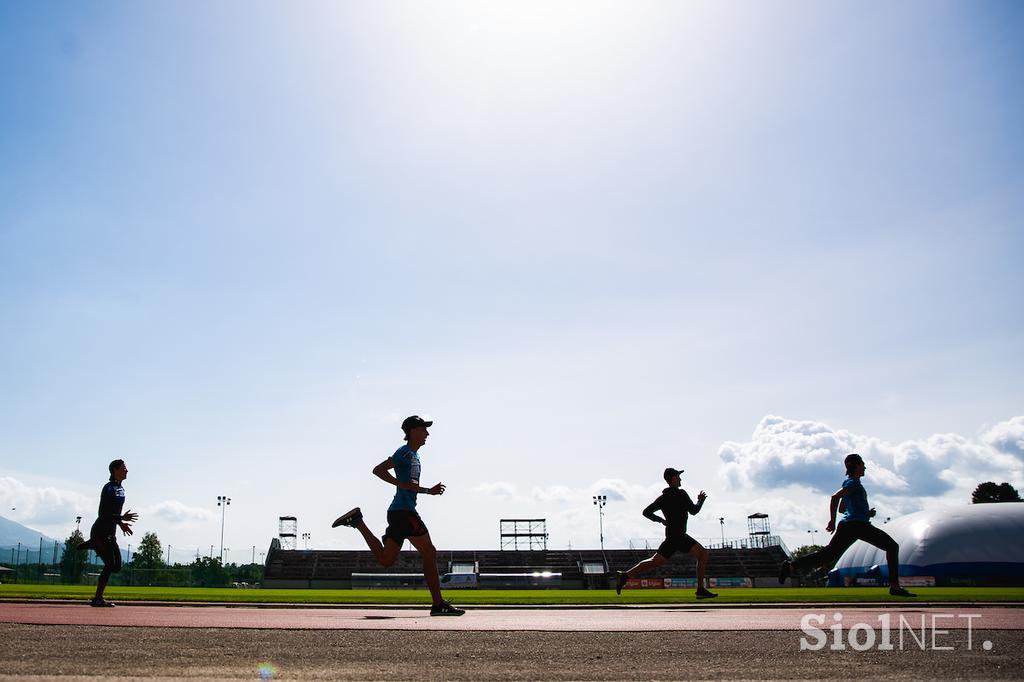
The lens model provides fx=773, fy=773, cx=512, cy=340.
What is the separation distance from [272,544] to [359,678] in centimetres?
8469

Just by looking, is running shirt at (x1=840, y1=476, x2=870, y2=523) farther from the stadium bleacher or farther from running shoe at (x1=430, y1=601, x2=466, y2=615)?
the stadium bleacher

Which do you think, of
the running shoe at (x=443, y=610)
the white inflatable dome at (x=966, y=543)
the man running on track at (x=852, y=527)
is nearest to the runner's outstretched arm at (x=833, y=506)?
the man running on track at (x=852, y=527)

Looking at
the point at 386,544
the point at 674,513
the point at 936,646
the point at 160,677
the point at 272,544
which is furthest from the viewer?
the point at 272,544

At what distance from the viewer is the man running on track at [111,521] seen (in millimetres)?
10695

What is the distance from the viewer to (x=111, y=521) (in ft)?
35.6

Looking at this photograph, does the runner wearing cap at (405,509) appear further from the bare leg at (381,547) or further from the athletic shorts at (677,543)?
the athletic shorts at (677,543)

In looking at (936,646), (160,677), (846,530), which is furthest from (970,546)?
(160,677)

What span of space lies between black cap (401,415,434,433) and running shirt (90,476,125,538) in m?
5.19

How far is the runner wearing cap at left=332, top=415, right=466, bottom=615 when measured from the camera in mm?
8000

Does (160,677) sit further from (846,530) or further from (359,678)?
(846,530)

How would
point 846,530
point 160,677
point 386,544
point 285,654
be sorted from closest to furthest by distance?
point 160,677
point 285,654
point 386,544
point 846,530

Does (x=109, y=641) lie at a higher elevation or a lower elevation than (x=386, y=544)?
lower

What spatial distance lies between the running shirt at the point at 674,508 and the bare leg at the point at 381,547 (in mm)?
4696

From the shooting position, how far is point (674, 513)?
37.6 feet
